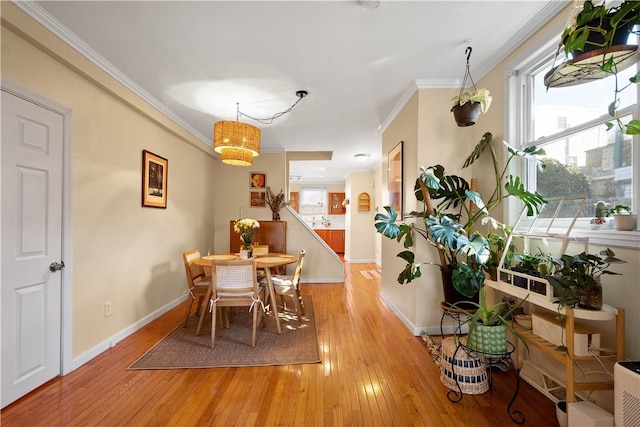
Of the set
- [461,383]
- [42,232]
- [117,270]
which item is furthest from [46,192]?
[461,383]

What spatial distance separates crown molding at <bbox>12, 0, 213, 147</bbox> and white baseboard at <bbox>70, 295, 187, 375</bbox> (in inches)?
98.1

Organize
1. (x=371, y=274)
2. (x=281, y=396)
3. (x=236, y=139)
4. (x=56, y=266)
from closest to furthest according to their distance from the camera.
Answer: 1. (x=281, y=396)
2. (x=56, y=266)
3. (x=236, y=139)
4. (x=371, y=274)

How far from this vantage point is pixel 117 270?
9.27 ft

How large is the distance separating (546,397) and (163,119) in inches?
181

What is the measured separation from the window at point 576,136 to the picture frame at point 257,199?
424cm

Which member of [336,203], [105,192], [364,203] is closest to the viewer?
[105,192]

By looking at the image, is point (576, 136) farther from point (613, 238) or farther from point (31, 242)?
point (31, 242)

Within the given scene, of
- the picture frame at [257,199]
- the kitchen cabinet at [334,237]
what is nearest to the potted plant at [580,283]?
the picture frame at [257,199]

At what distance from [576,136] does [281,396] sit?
271cm

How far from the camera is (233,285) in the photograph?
274cm

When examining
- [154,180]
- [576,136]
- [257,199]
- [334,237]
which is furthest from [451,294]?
[334,237]

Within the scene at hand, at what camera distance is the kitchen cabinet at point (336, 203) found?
10172 millimetres

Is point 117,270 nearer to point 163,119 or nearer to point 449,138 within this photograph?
point 163,119

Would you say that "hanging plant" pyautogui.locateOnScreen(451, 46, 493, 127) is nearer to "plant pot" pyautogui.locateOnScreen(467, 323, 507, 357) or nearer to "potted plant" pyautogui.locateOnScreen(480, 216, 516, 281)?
"potted plant" pyautogui.locateOnScreen(480, 216, 516, 281)
